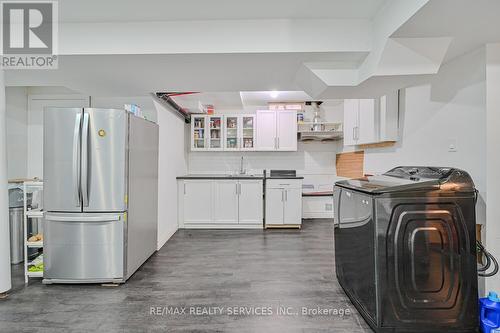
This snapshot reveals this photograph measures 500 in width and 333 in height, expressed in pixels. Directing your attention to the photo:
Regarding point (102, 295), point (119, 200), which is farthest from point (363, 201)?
point (102, 295)

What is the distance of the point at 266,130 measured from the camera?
17.3 feet

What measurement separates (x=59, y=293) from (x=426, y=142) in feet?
12.8

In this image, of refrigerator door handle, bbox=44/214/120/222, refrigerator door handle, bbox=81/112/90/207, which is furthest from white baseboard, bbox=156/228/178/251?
refrigerator door handle, bbox=81/112/90/207

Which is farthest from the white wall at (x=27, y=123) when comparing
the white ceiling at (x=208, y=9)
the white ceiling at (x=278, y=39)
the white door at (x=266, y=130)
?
the white door at (x=266, y=130)

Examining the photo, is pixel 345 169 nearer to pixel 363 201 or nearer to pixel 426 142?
pixel 426 142

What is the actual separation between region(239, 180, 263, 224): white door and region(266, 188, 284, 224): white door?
0.15 metres

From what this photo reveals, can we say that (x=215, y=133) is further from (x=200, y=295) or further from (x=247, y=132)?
(x=200, y=295)

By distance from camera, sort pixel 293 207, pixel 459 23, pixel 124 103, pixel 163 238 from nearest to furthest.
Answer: pixel 459 23 < pixel 124 103 < pixel 163 238 < pixel 293 207

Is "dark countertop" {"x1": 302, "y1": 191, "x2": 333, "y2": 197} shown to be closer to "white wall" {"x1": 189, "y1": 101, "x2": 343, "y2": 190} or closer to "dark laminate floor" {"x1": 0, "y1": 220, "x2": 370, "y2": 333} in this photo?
"white wall" {"x1": 189, "y1": 101, "x2": 343, "y2": 190}

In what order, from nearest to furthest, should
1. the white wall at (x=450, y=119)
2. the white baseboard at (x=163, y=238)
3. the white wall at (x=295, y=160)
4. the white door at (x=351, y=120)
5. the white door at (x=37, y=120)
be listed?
the white wall at (x=450, y=119) → the white baseboard at (x=163, y=238) → the white door at (x=37, y=120) → the white door at (x=351, y=120) → the white wall at (x=295, y=160)

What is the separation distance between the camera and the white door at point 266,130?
5266 mm

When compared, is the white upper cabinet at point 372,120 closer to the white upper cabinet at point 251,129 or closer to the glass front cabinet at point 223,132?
the white upper cabinet at point 251,129

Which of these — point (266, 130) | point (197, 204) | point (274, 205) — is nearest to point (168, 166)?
point (197, 204)

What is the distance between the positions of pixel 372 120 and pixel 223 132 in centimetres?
279
